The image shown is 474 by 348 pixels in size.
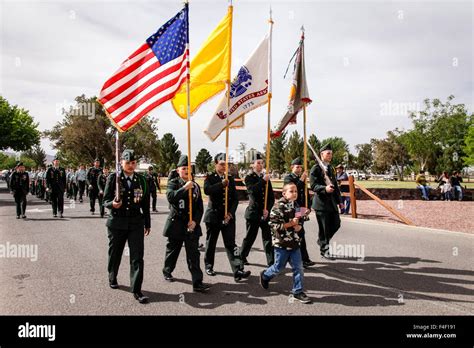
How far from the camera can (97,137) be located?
4391cm

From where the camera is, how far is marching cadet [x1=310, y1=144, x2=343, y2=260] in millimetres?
6959

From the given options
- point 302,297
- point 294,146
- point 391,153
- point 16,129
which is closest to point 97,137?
point 16,129

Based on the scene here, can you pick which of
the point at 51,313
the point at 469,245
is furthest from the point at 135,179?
the point at 469,245

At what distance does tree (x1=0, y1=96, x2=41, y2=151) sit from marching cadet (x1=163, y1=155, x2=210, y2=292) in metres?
38.3

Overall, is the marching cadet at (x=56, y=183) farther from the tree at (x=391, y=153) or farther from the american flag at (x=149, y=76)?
the tree at (x=391, y=153)

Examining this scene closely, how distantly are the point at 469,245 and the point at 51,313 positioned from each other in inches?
335

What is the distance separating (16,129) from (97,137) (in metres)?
→ 8.67

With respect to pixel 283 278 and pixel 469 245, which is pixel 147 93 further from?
pixel 469 245

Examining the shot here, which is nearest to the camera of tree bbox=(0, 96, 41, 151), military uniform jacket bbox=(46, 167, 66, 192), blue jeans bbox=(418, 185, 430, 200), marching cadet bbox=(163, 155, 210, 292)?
marching cadet bbox=(163, 155, 210, 292)

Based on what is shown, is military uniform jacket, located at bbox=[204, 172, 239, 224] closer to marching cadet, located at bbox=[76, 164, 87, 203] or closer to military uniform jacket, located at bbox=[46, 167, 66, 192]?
military uniform jacket, located at bbox=[46, 167, 66, 192]

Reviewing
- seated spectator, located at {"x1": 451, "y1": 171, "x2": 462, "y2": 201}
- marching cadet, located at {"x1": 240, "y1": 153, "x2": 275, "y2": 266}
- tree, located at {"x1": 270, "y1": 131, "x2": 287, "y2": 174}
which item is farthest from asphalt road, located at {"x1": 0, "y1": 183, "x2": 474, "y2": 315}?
tree, located at {"x1": 270, "y1": 131, "x2": 287, "y2": 174}
